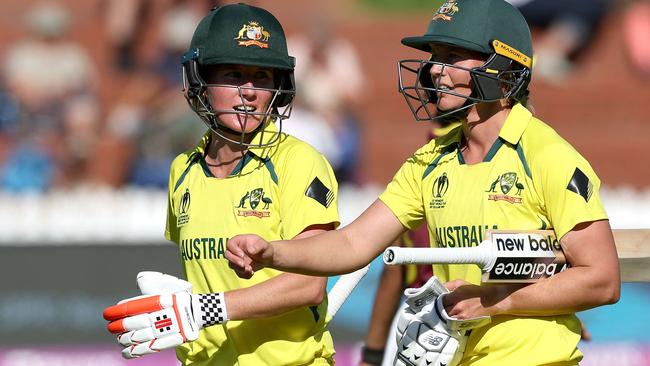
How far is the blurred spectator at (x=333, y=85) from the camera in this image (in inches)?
464

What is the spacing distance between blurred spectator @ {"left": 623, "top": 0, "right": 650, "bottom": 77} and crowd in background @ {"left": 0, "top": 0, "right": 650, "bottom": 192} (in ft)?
10.00

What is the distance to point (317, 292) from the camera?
4.11 m

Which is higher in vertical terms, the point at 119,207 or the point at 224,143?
the point at 119,207

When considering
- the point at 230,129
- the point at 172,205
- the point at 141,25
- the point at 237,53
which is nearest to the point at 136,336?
the point at 172,205

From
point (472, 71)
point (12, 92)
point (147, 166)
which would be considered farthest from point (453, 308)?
point (12, 92)

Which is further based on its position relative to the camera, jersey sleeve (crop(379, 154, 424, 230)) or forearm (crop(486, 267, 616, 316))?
jersey sleeve (crop(379, 154, 424, 230))

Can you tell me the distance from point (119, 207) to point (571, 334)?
7.09 meters

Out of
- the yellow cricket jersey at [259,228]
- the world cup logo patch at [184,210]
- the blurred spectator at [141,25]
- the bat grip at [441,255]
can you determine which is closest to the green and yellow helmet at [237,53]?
the yellow cricket jersey at [259,228]

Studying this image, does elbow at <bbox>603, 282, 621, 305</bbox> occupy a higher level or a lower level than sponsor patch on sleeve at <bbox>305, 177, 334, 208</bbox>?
lower

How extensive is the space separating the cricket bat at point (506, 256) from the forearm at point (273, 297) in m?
0.64

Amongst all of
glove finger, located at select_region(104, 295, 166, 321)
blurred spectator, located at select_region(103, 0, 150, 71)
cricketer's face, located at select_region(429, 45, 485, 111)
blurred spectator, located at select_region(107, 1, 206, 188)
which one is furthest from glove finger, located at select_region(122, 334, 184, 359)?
blurred spectator, located at select_region(103, 0, 150, 71)

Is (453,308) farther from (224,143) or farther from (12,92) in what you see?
(12,92)

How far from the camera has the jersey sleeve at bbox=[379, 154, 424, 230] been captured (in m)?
4.08

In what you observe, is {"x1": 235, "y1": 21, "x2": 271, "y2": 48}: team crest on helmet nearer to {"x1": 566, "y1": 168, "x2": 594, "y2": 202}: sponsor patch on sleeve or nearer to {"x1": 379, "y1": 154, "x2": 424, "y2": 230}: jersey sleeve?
{"x1": 379, "y1": 154, "x2": 424, "y2": 230}: jersey sleeve
